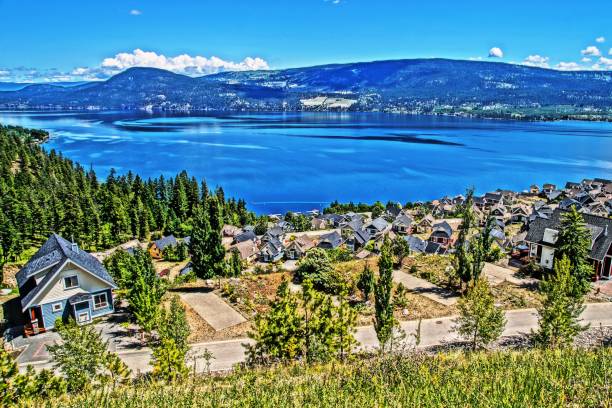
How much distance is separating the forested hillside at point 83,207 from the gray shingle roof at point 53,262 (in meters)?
14.7

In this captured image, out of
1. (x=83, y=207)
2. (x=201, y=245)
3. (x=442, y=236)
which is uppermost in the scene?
(x=201, y=245)

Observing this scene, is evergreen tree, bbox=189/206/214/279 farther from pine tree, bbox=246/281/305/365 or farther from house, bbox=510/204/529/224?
house, bbox=510/204/529/224

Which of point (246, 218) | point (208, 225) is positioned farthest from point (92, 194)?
point (208, 225)

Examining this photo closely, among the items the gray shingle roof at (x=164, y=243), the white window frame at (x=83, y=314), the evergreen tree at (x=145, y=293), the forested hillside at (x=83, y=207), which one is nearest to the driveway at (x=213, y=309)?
the evergreen tree at (x=145, y=293)

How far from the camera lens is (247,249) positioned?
169ft

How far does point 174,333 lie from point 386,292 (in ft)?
25.1

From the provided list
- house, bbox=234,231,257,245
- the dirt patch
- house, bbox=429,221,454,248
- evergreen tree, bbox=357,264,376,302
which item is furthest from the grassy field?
house, bbox=234,231,257,245

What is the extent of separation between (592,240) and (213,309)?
25.4 meters

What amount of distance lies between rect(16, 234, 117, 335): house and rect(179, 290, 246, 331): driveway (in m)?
4.60

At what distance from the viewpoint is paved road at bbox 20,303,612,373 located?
17.6 m

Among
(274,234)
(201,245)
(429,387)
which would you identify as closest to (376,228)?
(274,234)

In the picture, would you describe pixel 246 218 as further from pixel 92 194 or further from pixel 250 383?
pixel 250 383

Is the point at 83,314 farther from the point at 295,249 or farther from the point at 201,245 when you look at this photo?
the point at 295,249

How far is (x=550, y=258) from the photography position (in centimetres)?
2897
